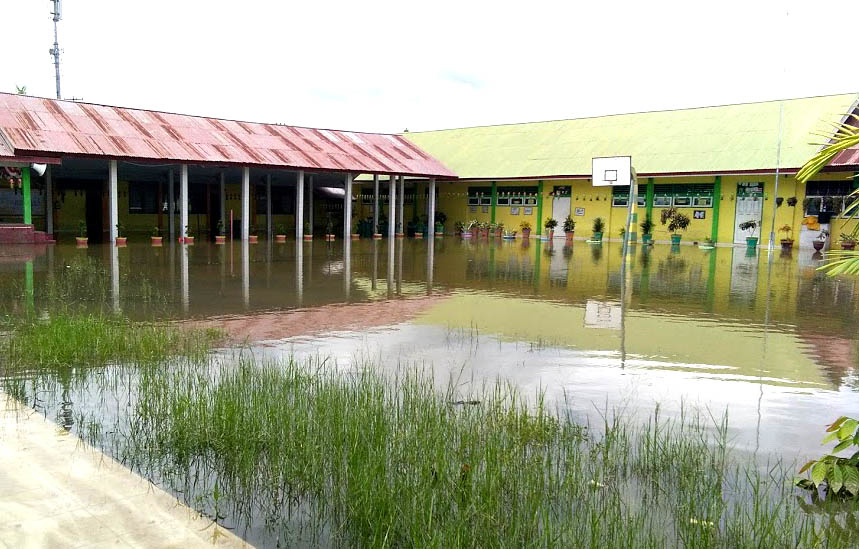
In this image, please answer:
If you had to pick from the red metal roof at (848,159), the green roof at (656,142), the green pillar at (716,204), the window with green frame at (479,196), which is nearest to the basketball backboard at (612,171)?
the green roof at (656,142)

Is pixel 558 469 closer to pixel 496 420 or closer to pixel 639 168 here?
pixel 496 420

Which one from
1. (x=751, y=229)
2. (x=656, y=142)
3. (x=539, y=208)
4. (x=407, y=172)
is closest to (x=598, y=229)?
(x=539, y=208)

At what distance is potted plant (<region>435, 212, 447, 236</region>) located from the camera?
38.2 metres

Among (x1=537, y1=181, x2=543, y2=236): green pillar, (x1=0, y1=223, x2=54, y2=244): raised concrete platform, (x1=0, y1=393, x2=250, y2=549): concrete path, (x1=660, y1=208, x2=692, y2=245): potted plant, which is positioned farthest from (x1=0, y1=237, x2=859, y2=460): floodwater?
(x1=537, y1=181, x2=543, y2=236): green pillar

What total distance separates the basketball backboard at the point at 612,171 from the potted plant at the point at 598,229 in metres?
2.92

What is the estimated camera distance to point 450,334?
9492 millimetres

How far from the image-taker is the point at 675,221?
3111cm

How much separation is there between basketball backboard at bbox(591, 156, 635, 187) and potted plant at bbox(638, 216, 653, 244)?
2118 millimetres

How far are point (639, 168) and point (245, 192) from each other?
57.8ft

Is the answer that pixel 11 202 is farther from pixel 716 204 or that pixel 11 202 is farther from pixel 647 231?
pixel 716 204

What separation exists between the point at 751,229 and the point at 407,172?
15420 millimetres

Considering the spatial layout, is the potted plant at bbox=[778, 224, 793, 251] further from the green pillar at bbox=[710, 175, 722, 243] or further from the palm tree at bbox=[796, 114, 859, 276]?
the palm tree at bbox=[796, 114, 859, 276]

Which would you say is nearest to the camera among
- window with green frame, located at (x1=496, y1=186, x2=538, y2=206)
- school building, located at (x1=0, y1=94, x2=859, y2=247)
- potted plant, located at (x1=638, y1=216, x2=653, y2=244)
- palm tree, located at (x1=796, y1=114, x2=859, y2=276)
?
palm tree, located at (x1=796, y1=114, x2=859, y2=276)

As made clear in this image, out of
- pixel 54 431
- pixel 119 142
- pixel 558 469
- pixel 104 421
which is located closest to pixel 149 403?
pixel 104 421
